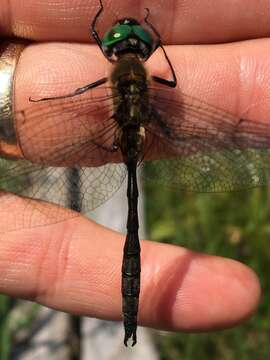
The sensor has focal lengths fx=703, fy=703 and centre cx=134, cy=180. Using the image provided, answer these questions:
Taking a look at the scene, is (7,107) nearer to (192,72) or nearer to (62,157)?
(62,157)

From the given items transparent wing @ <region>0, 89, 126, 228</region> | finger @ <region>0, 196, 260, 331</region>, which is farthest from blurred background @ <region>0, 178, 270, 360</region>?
transparent wing @ <region>0, 89, 126, 228</region>

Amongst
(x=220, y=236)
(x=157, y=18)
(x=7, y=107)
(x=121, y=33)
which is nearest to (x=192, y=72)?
(x=157, y=18)

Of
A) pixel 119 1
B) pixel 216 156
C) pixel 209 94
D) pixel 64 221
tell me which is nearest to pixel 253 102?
pixel 209 94

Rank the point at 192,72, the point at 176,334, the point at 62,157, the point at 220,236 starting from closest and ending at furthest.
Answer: the point at 62,157 → the point at 192,72 → the point at 176,334 → the point at 220,236

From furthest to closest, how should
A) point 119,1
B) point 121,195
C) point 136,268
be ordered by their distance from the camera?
point 121,195
point 119,1
point 136,268

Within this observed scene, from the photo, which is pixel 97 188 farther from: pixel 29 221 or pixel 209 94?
pixel 209 94

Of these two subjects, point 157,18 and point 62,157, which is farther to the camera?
point 157,18
